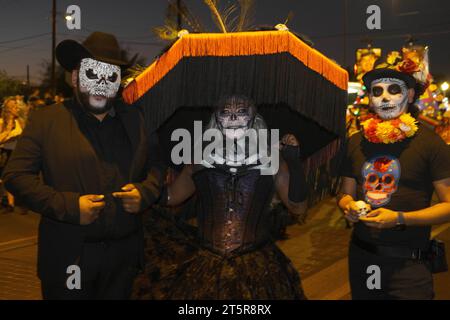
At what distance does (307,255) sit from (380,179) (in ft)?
12.7

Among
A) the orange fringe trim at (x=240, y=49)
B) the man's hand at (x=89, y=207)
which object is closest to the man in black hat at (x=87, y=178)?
the man's hand at (x=89, y=207)

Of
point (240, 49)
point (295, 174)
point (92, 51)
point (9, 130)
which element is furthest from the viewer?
point (9, 130)

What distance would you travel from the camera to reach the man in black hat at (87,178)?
2855mm

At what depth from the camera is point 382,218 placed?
3.12m

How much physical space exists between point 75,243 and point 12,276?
11.5 ft

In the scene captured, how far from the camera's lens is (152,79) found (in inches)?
130

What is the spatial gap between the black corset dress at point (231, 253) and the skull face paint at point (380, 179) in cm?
61

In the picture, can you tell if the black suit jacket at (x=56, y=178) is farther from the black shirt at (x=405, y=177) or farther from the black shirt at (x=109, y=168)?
the black shirt at (x=405, y=177)

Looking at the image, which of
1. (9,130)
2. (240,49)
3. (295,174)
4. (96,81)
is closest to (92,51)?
(96,81)

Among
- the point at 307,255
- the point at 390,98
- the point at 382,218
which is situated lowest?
the point at 307,255

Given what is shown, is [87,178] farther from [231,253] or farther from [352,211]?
[352,211]

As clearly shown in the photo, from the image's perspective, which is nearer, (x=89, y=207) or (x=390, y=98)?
(x=89, y=207)
